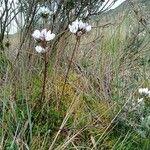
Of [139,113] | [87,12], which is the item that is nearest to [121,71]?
[87,12]

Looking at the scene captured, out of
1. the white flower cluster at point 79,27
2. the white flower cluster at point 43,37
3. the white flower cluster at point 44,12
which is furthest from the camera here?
the white flower cluster at point 44,12

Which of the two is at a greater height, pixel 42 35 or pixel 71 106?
pixel 42 35

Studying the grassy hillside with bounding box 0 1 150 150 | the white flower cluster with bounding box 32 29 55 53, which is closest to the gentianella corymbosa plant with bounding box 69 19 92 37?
the white flower cluster with bounding box 32 29 55 53

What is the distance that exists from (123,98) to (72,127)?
0.58 metres

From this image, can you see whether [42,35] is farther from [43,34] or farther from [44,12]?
[44,12]

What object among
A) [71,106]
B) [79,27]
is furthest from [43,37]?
[71,106]

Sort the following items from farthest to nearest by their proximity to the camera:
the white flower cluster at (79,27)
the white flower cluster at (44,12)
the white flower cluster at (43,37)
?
the white flower cluster at (44,12) < the white flower cluster at (79,27) < the white flower cluster at (43,37)

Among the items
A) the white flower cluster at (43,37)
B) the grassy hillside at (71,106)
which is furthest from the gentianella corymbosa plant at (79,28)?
the grassy hillside at (71,106)

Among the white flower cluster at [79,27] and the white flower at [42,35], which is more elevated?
the white flower cluster at [79,27]

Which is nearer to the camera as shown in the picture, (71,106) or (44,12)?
(71,106)

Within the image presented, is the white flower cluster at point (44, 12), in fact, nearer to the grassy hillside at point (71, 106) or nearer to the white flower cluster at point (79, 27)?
the grassy hillside at point (71, 106)

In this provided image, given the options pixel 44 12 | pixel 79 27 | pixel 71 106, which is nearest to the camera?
pixel 79 27

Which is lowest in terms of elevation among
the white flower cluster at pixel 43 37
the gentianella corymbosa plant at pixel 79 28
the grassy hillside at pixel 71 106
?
the grassy hillside at pixel 71 106

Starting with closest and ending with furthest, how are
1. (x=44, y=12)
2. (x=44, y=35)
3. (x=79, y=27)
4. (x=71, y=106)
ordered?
1. (x=44, y=35)
2. (x=79, y=27)
3. (x=71, y=106)
4. (x=44, y=12)
